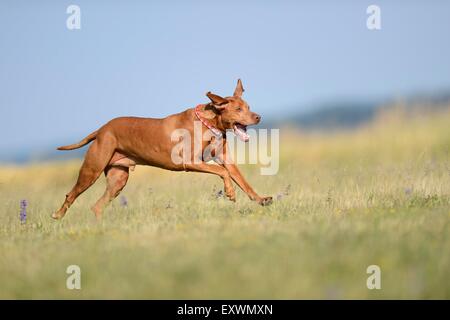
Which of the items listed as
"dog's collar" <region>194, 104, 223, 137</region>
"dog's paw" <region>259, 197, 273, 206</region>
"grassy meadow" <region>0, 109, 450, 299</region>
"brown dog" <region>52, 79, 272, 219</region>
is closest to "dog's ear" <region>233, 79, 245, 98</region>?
"brown dog" <region>52, 79, 272, 219</region>

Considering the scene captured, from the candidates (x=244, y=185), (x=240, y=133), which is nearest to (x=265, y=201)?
(x=244, y=185)

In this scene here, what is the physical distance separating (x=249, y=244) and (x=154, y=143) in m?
3.80

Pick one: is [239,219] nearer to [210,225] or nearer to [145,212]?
[210,225]

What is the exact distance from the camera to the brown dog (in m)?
8.62

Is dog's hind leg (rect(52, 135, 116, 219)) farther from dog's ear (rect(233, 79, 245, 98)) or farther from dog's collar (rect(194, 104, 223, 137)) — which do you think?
dog's ear (rect(233, 79, 245, 98))

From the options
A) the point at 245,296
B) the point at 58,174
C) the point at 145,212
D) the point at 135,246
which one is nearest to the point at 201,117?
the point at 145,212

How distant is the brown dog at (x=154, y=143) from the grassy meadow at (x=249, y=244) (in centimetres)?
46

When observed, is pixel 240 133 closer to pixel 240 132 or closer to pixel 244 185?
pixel 240 132

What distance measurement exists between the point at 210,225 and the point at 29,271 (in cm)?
192

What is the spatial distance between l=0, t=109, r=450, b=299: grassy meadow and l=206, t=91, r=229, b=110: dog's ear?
4.16ft

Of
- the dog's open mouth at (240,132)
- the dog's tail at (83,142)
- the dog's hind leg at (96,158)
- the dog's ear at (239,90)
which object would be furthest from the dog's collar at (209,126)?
the dog's tail at (83,142)

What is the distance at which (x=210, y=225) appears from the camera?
6688mm

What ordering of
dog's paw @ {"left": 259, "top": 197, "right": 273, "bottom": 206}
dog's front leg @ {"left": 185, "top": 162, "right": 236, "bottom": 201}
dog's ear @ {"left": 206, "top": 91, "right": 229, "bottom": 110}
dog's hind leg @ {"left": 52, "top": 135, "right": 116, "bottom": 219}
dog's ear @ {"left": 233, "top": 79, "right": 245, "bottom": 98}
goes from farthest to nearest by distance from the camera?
dog's ear @ {"left": 233, "top": 79, "right": 245, "bottom": 98} → dog's hind leg @ {"left": 52, "top": 135, "right": 116, "bottom": 219} → dog's ear @ {"left": 206, "top": 91, "right": 229, "bottom": 110} → dog's paw @ {"left": 259, "top": 197, "right": 273, "bottom": 206} → dog's front leg @ {"left": 185, "top": 162, "right": 236, "bottom": 201}

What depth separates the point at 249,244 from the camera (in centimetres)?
543
